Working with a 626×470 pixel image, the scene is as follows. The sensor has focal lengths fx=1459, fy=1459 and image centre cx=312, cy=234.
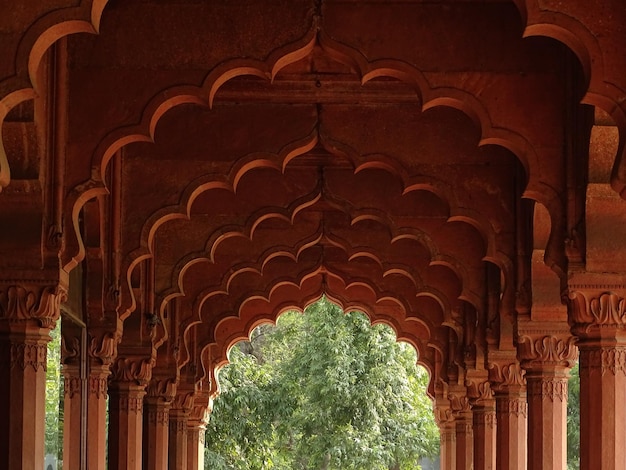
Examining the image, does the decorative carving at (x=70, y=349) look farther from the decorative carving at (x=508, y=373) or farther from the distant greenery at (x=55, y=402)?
the decorative carving at (x=508, y=373)

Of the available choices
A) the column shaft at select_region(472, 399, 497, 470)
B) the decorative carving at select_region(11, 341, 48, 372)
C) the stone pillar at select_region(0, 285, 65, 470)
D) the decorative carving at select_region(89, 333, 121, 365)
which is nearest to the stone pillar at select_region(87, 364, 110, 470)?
the decorative carving at select_region(89, 333, 121, 365)

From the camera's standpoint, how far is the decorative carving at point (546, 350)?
15.4m

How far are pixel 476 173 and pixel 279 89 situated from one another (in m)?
2.29

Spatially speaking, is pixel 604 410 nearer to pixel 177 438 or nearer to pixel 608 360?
pixel 608 360

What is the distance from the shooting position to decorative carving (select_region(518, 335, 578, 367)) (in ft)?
50.5

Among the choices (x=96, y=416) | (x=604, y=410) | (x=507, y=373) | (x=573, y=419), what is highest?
(x=573, y=419)

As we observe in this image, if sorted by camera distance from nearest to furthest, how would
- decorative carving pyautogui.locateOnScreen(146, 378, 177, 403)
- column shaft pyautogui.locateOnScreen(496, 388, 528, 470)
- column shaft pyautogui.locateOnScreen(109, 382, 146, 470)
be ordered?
column shaft pyautogui.locateOnScreen(109, 382, 146, 470), column shaft pyautogui.locateOnScreen(496, 388, 528, 470), decorative carving pyautogui.locateOnScreen(146, 378, 177, 403)

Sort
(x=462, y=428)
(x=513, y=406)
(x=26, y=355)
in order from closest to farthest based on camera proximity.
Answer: (x=26, y=355) → (x=513, y=406) → (x=462, y=428)

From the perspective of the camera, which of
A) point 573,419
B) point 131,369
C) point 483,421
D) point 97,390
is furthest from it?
point 573,419

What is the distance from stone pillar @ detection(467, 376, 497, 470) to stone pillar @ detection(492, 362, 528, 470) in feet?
6.88

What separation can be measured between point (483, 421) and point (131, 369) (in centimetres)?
607

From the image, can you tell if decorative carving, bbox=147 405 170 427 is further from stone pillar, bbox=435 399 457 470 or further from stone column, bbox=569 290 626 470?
stone column, bbox=569 290 626 470

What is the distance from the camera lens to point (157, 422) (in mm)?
21078

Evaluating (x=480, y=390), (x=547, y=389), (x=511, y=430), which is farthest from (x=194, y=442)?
(x=547, y=389)
